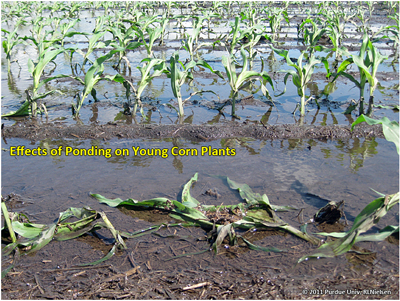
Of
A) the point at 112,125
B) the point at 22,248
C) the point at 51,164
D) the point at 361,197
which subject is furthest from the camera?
the point at 112,125

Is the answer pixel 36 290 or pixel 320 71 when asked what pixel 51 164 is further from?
pixel 320 71

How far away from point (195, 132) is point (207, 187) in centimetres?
139

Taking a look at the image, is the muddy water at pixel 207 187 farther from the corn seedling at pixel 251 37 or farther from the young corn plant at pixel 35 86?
the corn seedling at pixel 251 37

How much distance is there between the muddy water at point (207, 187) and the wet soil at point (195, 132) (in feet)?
0.46

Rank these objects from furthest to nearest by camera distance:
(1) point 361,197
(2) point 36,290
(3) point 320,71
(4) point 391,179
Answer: (3) point 320,71 < (4) point 391,179 < (1) point 361,197 < (2) point 36,290

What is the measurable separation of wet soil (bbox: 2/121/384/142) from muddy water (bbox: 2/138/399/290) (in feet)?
0.46

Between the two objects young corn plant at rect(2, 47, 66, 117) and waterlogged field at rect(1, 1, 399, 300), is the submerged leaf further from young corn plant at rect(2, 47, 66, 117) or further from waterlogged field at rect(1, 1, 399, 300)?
young corn plant at rect(2, 47, 66, 117)

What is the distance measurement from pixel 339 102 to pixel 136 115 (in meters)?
3.58

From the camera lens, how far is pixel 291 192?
3201 mm

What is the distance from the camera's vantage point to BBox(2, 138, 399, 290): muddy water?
2.33 meters

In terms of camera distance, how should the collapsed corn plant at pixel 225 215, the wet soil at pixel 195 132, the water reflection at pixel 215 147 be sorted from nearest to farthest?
the collapsed corn plant at pixel 225 215 → the water reflection at pixel 215 147 → the wet soil at pixel 195 132

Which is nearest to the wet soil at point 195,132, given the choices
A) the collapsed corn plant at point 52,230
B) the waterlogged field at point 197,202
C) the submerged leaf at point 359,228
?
the waterlogged field at point 197,202

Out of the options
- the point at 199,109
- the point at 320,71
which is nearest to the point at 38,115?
the point at 199,109

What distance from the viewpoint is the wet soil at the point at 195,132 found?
4.54m
